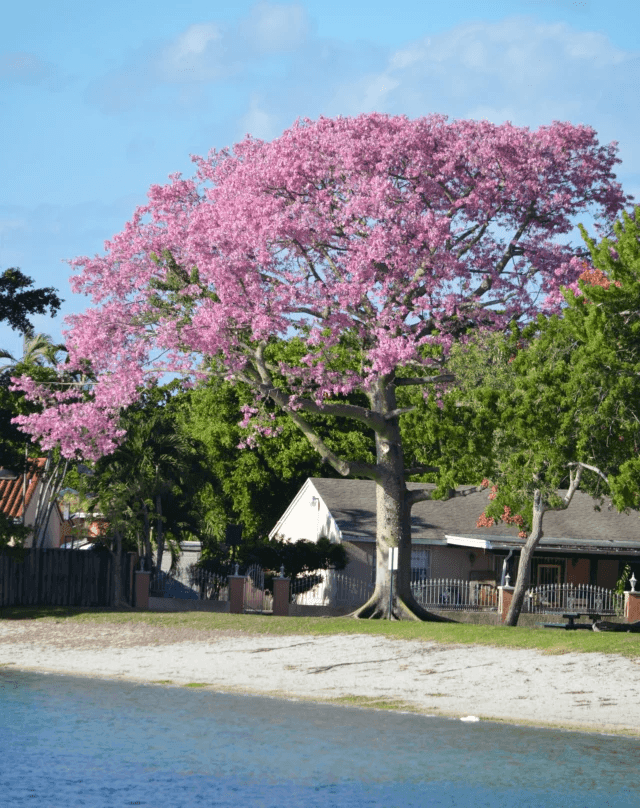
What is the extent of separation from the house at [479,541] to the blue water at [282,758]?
88.0ft

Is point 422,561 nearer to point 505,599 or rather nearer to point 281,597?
point 505,599

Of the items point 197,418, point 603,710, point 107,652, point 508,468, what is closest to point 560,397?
point 508,468

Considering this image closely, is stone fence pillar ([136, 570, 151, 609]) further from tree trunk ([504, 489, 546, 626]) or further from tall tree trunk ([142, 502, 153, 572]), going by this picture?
tree trunk ([504, 489, 546, 626])

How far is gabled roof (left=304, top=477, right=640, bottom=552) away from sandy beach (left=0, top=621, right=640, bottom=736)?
18.1m

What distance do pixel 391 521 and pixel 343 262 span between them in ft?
28.0

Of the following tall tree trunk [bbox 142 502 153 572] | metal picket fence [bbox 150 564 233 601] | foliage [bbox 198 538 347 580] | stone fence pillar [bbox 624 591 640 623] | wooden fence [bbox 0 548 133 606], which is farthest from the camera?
foliage [bbox 198 538 347 580]

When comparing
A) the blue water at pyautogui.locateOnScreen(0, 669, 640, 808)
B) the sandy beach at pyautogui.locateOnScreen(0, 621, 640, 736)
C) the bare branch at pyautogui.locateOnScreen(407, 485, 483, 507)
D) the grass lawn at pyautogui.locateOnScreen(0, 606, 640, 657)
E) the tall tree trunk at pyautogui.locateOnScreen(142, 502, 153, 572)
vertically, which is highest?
the bare branch at pyautogui.locateOnScreen(407, 485, 483, 507)

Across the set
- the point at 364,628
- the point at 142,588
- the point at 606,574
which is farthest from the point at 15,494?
the point at 606,574

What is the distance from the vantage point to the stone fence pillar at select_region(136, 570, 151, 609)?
42219 mm

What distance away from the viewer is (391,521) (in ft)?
122

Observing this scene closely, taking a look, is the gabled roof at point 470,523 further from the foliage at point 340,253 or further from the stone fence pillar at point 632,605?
the foliage at point 340,253

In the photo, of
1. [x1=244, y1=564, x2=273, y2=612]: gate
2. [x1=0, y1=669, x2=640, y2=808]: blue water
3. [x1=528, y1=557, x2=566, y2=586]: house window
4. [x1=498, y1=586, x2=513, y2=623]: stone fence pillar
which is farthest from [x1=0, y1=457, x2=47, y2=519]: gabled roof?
[x1=0, y1=669, x2=640, y2=808]: blue water

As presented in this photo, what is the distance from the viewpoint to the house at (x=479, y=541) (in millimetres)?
49812

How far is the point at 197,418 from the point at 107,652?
37.6m
